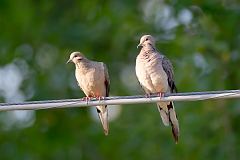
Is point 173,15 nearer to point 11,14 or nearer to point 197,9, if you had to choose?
point 197,9

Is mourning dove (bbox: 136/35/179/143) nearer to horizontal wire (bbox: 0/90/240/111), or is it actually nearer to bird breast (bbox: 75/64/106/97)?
bird breast (bbox: 75/64/106/97)

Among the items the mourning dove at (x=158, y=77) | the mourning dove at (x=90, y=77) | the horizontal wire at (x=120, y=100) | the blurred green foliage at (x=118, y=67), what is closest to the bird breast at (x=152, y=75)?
the mourning dove at (x=158, y=77)

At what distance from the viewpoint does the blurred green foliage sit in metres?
13.7

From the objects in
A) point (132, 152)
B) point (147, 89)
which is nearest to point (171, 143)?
point (132, 152)

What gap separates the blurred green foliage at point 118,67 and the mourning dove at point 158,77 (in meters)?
3.79

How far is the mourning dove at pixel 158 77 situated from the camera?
360 inches

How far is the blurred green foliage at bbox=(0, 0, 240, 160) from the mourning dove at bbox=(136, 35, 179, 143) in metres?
3.79

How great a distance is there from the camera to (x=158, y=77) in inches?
360

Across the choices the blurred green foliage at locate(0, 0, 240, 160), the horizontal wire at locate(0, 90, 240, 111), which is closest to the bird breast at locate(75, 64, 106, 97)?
the horizontal wire at locate(0, 90, 240, 111)

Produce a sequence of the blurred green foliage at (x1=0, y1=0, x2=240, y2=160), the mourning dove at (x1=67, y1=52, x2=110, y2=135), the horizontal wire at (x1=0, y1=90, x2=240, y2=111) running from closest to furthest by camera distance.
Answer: the horizontal wire at (x1=0, y1=90, x2=240, y2=111) < the mourning dove at (x1=67, y1=52, x2=110, y2=135) < the blurred green foliage at (x1=0, y1=0, x2=240, y2=160)

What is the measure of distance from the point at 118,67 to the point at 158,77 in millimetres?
7464

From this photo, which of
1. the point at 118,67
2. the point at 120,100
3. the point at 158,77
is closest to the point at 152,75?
the point at 158,77

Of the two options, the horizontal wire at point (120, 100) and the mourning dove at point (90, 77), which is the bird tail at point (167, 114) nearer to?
the mourning dove at point (90, 77)

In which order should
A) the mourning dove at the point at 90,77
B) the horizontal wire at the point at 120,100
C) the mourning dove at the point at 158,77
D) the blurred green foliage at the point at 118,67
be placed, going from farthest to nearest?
the blurred green foliage at the point at 118,67
the mourning dove at the point at 90,77
the mourning dove at the point at 158,77
the horizontal wire at the point at 120,100
